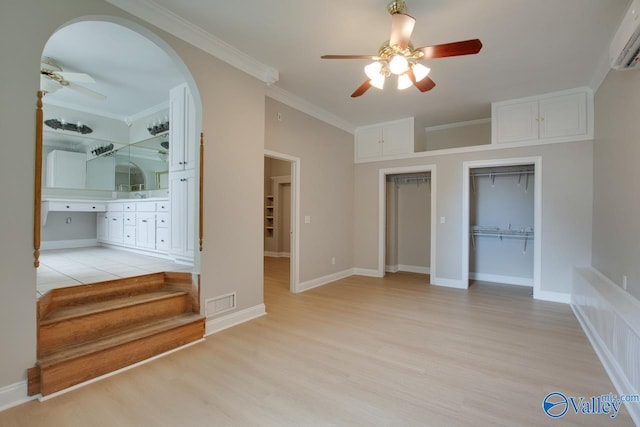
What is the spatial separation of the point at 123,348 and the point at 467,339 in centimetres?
307

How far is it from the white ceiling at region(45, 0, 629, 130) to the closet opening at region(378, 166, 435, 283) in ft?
6.42

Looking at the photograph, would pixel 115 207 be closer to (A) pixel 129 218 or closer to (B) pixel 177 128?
(A) pixel 129 218

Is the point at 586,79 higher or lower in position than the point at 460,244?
higher

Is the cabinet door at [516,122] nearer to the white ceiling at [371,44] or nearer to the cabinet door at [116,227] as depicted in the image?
the white ceiling at [371,44]

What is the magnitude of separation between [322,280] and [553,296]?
11.2 ft

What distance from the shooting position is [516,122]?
4375 mm

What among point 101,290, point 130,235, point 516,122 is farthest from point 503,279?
point 130,235

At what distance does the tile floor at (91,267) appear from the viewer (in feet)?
9.09

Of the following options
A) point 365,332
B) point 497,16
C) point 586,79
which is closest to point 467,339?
point 365,332

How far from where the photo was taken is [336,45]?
117 inches

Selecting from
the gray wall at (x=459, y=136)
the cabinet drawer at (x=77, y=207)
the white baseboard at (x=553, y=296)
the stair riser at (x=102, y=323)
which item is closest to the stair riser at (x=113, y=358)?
the stair riser at (x=102, y=323)

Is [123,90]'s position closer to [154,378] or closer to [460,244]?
[154,378]

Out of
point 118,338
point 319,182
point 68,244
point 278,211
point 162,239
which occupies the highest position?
point 319,182

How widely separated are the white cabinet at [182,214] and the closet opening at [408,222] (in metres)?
3.72
